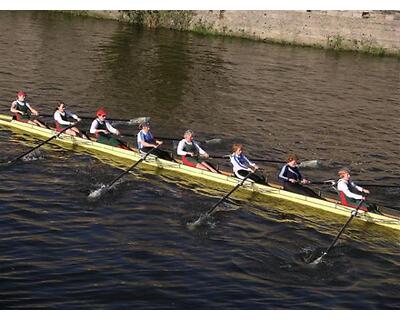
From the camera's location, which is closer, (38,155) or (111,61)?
(38,155)

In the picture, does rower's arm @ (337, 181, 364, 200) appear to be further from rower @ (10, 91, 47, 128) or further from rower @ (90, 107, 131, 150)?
rower @ (10, 91, 47, 128)

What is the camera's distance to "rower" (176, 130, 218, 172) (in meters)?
24.0

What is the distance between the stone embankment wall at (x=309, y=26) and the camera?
54.5 m

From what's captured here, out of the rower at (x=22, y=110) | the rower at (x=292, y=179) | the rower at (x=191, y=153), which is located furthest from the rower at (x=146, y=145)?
the rower at (x=22, y=110)

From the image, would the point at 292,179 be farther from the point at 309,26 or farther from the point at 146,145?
the point at 309,26

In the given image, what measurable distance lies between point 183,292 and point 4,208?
26.2 feet

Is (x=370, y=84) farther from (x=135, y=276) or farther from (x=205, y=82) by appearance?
(x=135, y=276)

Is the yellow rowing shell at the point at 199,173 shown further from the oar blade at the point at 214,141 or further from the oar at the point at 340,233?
the oar blade at the point at 214,141

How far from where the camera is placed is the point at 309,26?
2234 inches

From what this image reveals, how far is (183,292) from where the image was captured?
15445mm

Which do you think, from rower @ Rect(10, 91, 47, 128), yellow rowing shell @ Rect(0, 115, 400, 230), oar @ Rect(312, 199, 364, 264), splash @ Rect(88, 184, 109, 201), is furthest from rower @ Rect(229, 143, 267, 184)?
rower @ Rect(10, 91, 47, 128)
